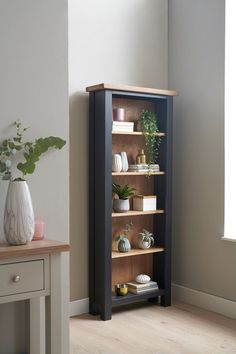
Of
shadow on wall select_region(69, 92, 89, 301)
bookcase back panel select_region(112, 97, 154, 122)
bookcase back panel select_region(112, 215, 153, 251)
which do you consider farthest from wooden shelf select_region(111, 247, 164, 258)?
bookcase back panel select_region(112, 97, 154, 122)

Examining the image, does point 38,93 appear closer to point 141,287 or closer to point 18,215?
point 18,215

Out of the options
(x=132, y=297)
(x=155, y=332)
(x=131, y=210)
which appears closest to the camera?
(x=155, y=332)

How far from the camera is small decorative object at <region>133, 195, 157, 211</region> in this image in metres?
3.88

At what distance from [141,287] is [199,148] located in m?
1.23

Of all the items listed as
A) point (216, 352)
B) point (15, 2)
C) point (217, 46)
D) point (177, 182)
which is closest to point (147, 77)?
point (217, 46)

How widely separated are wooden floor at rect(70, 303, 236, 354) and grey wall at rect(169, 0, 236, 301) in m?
0.33

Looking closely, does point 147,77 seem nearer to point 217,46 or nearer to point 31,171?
point 217,46

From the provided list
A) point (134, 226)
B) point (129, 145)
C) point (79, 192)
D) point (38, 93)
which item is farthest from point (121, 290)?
point (38, 93)

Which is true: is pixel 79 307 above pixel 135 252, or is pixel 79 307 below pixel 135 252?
below

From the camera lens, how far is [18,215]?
7.20 feet

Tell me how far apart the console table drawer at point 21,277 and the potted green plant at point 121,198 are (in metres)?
1.63

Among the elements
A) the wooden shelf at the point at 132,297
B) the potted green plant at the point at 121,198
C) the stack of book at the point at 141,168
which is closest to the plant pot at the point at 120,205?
the potted green plant at the point at 121,198

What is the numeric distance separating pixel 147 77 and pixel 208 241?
1488mm

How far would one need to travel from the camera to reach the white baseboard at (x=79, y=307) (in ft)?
12.1
